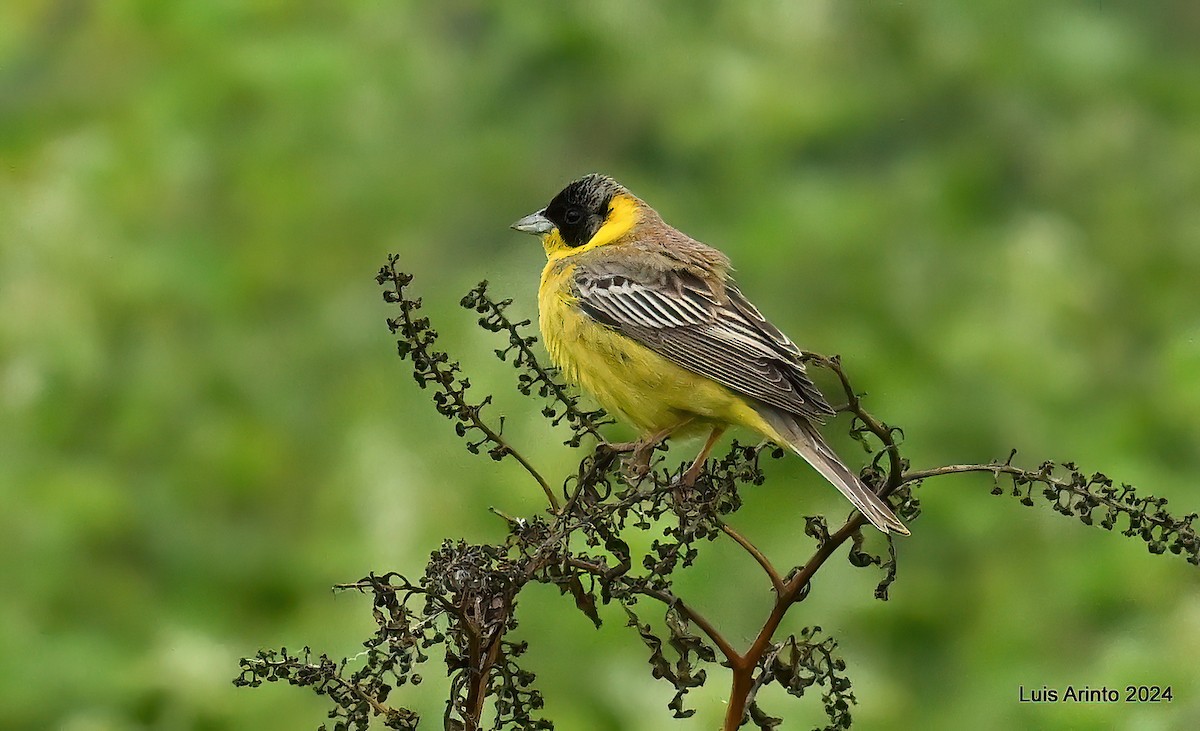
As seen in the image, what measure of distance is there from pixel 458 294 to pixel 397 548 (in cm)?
129

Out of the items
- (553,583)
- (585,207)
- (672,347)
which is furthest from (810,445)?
(553,583)

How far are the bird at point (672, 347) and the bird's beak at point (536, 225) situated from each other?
123 mm

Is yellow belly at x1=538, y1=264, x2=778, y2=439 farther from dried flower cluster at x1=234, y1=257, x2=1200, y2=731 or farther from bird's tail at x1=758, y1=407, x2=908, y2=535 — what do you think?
dried flower cluster at x1=234, y1=257, x2=1200, y2=731

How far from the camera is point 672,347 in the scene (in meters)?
3.83

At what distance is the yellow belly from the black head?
48 cm

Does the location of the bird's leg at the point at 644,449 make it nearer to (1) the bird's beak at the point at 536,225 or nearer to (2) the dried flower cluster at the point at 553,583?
(2) the dried flower cluster at the point at 553,583

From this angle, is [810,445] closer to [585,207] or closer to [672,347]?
[672,347]

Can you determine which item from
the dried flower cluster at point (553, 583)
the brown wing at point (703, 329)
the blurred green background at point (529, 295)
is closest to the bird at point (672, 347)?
the brown wing at point (703, 329)

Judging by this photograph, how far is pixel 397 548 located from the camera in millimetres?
4082

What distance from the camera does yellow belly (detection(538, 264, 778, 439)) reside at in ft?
12.3

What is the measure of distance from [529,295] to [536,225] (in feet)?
0.76

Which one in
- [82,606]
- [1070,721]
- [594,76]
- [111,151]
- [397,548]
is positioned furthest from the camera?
[594,76]

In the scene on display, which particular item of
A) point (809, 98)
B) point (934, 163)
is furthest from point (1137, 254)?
point (809, 98)

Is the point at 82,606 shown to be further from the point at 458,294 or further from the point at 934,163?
the point at 934,163
